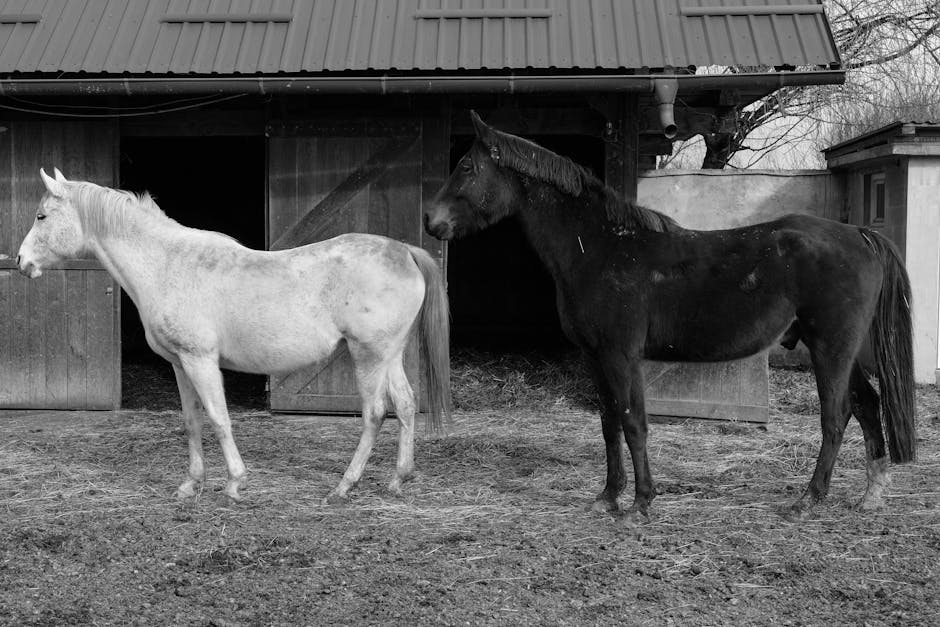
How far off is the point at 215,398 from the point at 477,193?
1.81 metres

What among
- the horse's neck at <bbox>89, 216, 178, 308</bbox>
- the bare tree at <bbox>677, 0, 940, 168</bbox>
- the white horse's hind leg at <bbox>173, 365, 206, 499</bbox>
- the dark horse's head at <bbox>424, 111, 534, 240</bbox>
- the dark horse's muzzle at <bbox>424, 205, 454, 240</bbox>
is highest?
the bare tree at <bbox>677, 0, 940, 168</bbox>

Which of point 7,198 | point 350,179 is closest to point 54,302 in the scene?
point 7,198

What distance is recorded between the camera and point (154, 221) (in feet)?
18.5

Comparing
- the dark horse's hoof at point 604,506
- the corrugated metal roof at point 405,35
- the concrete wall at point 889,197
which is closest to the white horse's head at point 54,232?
the corrugated metal roof at point 405,35

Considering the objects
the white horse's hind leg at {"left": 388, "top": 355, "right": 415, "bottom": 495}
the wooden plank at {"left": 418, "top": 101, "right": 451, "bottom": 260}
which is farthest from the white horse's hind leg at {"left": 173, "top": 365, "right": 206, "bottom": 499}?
the wooden plank at {"left": 418, "top": 101, "right": 451, "bottom": 260}

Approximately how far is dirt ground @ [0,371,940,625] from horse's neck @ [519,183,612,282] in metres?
1.33

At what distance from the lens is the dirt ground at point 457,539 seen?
12.3 ft

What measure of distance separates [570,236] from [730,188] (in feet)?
19.0

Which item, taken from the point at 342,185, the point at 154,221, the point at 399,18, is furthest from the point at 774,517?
the point at 399,18

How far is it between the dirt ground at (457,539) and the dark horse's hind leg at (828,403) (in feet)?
0.38

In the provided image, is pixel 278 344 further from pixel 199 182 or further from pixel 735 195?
pixel 199 182

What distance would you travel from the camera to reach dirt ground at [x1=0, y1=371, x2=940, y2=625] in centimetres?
375

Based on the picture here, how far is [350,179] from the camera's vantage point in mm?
8023

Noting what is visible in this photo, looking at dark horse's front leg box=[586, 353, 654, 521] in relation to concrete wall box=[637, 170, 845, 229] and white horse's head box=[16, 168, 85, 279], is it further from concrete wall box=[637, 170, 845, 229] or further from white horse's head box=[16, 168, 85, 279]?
concrete wall box=[637, 170, 845, 229]
